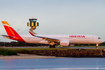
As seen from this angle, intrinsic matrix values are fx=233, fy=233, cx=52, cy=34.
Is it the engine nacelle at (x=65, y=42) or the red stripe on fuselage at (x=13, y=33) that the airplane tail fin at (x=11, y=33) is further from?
the engine nacelle at (x=65, y=42)

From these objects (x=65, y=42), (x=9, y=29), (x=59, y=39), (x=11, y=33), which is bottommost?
(x=65, y=42)

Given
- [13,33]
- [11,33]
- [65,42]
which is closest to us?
[65,42]

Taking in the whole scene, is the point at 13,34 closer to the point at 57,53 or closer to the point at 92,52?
the point at 57,53

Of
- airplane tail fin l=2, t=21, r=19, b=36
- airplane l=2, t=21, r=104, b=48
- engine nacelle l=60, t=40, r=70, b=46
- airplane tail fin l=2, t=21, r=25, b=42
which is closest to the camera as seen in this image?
engine nacelle l=60, t=40, r=70, b=46

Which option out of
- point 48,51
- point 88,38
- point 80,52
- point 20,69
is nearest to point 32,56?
point 48,51

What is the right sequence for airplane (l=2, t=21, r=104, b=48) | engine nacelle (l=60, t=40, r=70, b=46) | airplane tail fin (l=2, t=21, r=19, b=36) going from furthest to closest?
airplane tail fin (l=2, t=21, r=19, b=36) → airplane (l=2, t=21, r=104, b=48) → engine nacelle (l=60, t=40, r=70, b=46)

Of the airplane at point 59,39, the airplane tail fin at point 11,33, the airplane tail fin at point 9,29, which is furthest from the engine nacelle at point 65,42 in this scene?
the airplane tail fin at point 9,29

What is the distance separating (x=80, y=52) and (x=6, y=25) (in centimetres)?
1965

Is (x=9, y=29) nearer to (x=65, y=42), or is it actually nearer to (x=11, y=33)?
(x=11, y=33)

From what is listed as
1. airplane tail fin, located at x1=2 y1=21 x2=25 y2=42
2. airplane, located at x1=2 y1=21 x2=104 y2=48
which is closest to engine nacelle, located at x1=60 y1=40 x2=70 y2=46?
airplane, located at x1=2 y1=21 x2=104 y2=48

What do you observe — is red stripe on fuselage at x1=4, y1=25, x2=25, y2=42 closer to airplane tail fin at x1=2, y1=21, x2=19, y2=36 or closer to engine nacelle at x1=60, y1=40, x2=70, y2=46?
airplane tail fin at x1=2, y1=21, x2=19, y2=36

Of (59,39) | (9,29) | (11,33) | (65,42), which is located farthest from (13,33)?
(65,42)

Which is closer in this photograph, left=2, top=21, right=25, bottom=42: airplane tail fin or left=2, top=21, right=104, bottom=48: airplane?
left=2, top=21, right=104, bottom=48: airplane

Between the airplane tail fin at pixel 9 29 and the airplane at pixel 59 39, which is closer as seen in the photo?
the airplane at pixel 59 39
